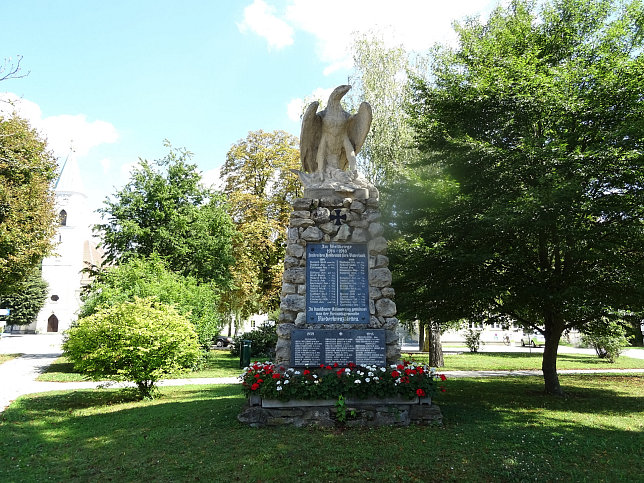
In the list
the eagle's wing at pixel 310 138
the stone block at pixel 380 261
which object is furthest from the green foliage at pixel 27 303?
the stone block at pixel 380 261

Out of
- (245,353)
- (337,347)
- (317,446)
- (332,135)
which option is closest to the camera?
(317,446)

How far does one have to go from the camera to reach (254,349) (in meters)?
20.8

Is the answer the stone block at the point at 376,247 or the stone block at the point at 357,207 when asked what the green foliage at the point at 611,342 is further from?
the stone block at the point at 357,207

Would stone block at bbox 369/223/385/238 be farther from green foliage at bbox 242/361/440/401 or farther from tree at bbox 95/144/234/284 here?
tree at bbox 95/144/234/284

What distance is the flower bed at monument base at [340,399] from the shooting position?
22.2 feet

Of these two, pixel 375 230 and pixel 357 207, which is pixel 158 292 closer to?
pixel 357 207

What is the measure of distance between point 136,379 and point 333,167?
6.55 m

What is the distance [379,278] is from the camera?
7.91 m

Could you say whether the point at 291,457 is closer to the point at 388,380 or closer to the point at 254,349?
the point at 388,380

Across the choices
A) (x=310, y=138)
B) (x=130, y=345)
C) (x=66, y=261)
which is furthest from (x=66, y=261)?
(x=310, y=138)

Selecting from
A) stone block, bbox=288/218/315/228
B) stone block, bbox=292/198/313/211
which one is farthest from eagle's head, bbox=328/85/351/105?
stone block, bbox=288/218/315/228

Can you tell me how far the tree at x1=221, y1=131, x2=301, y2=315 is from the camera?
22906 mm

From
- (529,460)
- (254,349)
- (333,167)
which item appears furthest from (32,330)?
(529,460)

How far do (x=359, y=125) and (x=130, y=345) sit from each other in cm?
687
